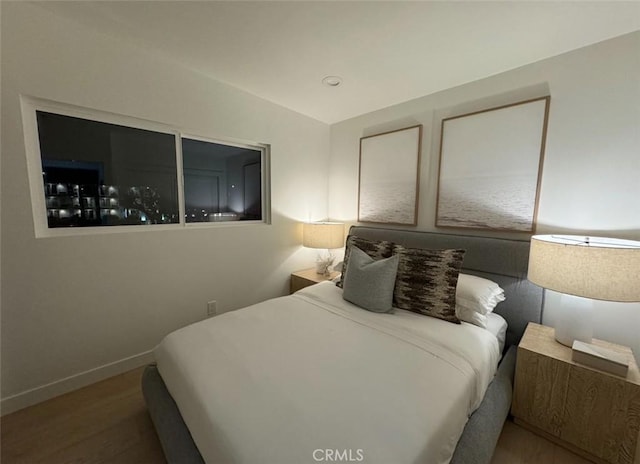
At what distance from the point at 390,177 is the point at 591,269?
1704 millimetres

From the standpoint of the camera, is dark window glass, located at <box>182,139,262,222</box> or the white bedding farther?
dark window glass, located at <box>182,139,262,222</box>

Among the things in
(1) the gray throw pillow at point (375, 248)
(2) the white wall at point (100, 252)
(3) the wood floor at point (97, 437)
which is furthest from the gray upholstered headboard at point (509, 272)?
(2) the white wall at point (100, 252)

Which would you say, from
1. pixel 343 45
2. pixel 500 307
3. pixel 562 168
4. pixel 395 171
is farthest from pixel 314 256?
pixel 562 168

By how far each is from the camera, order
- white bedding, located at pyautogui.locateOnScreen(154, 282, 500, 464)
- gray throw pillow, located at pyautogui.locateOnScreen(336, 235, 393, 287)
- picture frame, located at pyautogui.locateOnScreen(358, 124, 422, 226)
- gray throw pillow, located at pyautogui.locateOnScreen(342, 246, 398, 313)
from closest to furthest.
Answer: white bedding, located at pyautogui.locateOnScreen(154, 282, 500, 464)
gray throw pillow, located at pyautogui.locateOnScreen(342, 246, 398, 313)
gray throw pillow, located at pyautogui.locateOnScreen(336, 235, 393, 287)
picture frame, located at pyautogui.locateOnScreen(358, 124, 422, 226)

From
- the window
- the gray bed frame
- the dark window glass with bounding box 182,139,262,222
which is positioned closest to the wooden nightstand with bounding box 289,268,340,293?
the gray bed frame

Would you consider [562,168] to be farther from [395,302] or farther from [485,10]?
[395,302]

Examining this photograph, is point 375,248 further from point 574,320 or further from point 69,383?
point 69,383

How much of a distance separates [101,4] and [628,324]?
12.1 feet

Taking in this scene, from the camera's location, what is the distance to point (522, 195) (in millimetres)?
1913

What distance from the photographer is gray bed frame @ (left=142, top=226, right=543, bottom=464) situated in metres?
1.09

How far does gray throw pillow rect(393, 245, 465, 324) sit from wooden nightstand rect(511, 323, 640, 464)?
18.0 inches

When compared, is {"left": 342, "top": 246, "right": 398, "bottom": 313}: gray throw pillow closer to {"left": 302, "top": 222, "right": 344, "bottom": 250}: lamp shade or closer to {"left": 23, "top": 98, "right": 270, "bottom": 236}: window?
{"left": 302, "top": 222, "right": 344, "bottom": 250}: lamp shade

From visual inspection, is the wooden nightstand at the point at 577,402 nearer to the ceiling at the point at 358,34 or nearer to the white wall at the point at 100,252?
the ceiling at the point at 358,34

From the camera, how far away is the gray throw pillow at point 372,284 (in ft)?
5.93
